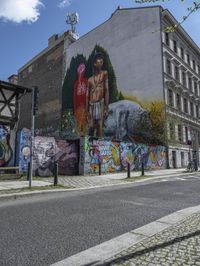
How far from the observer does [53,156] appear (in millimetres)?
16906

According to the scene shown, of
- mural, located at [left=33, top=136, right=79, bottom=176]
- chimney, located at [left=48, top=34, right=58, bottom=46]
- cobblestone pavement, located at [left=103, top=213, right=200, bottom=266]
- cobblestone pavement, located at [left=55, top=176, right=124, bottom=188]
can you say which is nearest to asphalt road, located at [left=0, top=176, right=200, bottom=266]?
cobblestone pavement, located at [left=103, top=213, right=200, bottom=266]

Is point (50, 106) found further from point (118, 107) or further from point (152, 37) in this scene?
point (152, 37)

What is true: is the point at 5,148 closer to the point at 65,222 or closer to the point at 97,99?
the point at 65,222

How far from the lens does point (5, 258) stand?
3680 millimetres

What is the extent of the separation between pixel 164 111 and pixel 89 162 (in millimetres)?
12441

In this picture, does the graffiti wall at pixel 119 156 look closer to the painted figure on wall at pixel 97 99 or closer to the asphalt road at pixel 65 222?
the painted figure on wall at pixel 97 99

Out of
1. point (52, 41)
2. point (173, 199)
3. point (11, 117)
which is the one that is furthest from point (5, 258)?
point (52, 41)

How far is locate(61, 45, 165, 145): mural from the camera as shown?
28016 mm

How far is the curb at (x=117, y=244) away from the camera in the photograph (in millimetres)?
3582

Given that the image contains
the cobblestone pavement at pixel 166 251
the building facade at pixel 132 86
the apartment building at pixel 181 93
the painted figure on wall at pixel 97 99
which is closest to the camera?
the cobblestone pavement at pixel 166 251

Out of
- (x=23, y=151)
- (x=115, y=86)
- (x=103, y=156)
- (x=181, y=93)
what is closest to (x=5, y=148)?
(x=23, y=151)

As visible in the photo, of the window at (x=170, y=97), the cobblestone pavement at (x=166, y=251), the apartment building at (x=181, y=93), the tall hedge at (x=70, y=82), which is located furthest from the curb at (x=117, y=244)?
the tall hedge at (x=70, y=82)

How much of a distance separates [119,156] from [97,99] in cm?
1291

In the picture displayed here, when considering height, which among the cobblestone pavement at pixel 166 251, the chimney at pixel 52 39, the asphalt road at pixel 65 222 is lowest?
the cobblestone pavement at pixel 166 251
